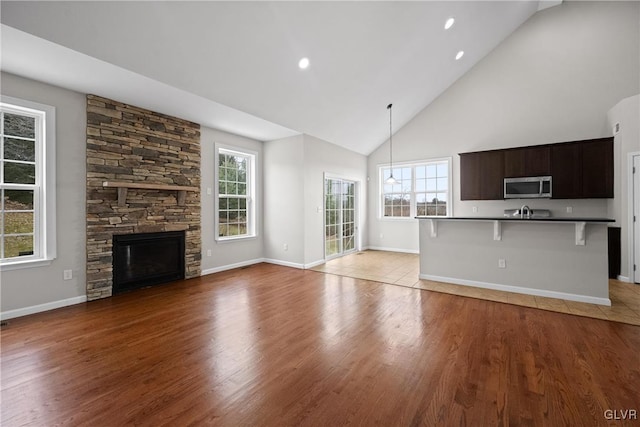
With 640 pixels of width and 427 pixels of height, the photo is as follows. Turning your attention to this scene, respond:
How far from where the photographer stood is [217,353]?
2.45m

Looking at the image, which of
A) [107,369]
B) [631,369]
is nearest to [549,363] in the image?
[631,369]

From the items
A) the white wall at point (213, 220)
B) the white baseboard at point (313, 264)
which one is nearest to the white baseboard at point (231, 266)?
the white wall at point (213, 220)

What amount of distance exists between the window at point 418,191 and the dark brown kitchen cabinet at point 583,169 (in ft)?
6.71

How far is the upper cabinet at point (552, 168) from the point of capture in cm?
510

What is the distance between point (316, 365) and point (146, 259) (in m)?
3.52

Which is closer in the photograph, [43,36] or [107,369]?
[107,369]

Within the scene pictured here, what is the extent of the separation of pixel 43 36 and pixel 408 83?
17.5 feet

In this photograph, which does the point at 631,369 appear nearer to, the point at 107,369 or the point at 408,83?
the point at 107,369

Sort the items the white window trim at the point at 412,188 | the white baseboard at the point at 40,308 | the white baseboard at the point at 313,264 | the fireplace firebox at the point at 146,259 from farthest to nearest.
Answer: the white window trim at the point at 412,188 → the white baseboard at the point at 313,264 → the fireplace firebox at the point at 146,259 → the white baseboard at the point at 40,308

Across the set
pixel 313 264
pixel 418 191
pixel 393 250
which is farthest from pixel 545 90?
pixel 313 264

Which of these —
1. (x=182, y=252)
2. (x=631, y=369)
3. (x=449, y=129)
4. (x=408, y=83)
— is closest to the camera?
(x=631, y=369)

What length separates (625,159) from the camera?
469cm

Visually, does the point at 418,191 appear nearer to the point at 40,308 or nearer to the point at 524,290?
the point at 524,290

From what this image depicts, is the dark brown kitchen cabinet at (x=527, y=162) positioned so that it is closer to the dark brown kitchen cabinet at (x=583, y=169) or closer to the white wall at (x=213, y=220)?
the dark brown kitchen cabinet at (x=583, y=169)
